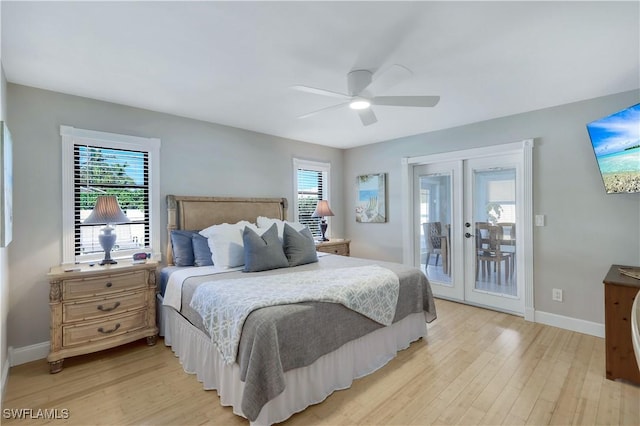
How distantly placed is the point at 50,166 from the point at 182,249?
55.8 inches

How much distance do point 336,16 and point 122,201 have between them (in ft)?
9.47

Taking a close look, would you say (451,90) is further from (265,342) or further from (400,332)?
(265,342)

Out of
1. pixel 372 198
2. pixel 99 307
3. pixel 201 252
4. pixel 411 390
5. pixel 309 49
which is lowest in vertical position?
pixel 411 390

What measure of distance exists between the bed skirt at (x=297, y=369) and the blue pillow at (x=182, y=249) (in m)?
0.49

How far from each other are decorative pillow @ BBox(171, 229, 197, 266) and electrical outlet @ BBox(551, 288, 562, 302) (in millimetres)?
4105

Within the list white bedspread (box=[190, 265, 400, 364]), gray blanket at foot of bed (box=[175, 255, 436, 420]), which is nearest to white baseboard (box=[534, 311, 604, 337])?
white bedspread (box=[190, 265, 400, 364])

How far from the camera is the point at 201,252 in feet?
10.6

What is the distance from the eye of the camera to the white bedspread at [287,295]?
195cm

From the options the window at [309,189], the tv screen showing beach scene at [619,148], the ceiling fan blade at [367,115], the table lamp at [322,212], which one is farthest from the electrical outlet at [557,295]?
the window at [309,189]

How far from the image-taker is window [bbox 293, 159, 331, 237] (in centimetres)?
495

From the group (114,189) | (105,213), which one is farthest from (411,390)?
(114,189)

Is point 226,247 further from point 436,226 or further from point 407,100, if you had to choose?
point 436,226

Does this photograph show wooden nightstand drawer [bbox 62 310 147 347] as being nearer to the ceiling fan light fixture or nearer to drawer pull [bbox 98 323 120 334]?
drawer pull [bbox 98 323 120 334]

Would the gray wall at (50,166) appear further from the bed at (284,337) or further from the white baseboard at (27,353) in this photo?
the bed at (284,337)
